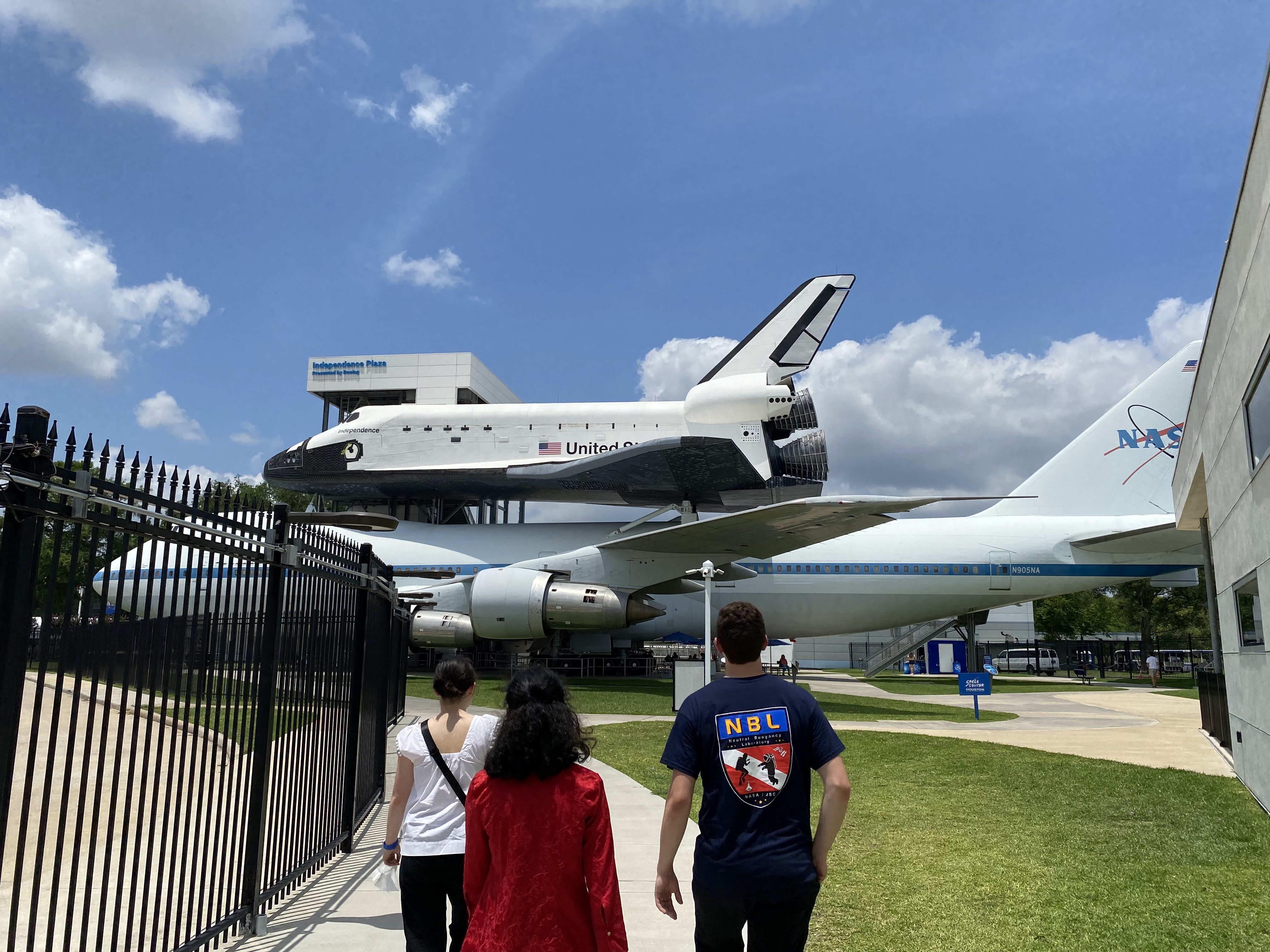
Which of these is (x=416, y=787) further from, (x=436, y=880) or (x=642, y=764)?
(x=642, y=764)

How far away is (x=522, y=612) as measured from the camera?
2048 centimetres

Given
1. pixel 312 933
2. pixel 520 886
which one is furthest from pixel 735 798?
pixel 312 933

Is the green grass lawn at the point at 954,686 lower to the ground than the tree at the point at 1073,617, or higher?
lower

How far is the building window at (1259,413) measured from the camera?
21.4 ft

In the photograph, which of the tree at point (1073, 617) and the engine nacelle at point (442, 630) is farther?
the tree at point (1073, 617)

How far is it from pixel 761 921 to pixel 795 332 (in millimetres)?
24909

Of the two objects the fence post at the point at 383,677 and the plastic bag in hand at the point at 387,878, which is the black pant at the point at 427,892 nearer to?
the plastic bag in hand at the point at 387,878

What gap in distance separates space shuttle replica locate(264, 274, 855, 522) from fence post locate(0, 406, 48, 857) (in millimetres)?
21491

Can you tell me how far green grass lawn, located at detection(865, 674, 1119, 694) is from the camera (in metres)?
25.4

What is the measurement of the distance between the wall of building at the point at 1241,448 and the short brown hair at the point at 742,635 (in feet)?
17.8

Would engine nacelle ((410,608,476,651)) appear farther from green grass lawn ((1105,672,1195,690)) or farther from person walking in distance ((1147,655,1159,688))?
person walking in distance ((1147,655,1159,688))

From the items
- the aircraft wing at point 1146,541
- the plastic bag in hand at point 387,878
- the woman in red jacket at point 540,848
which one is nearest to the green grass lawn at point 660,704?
the aircraft wing at point 1146,541

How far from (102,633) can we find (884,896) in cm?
463

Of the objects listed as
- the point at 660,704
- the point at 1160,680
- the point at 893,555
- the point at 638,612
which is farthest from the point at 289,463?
the point at 1160,680
